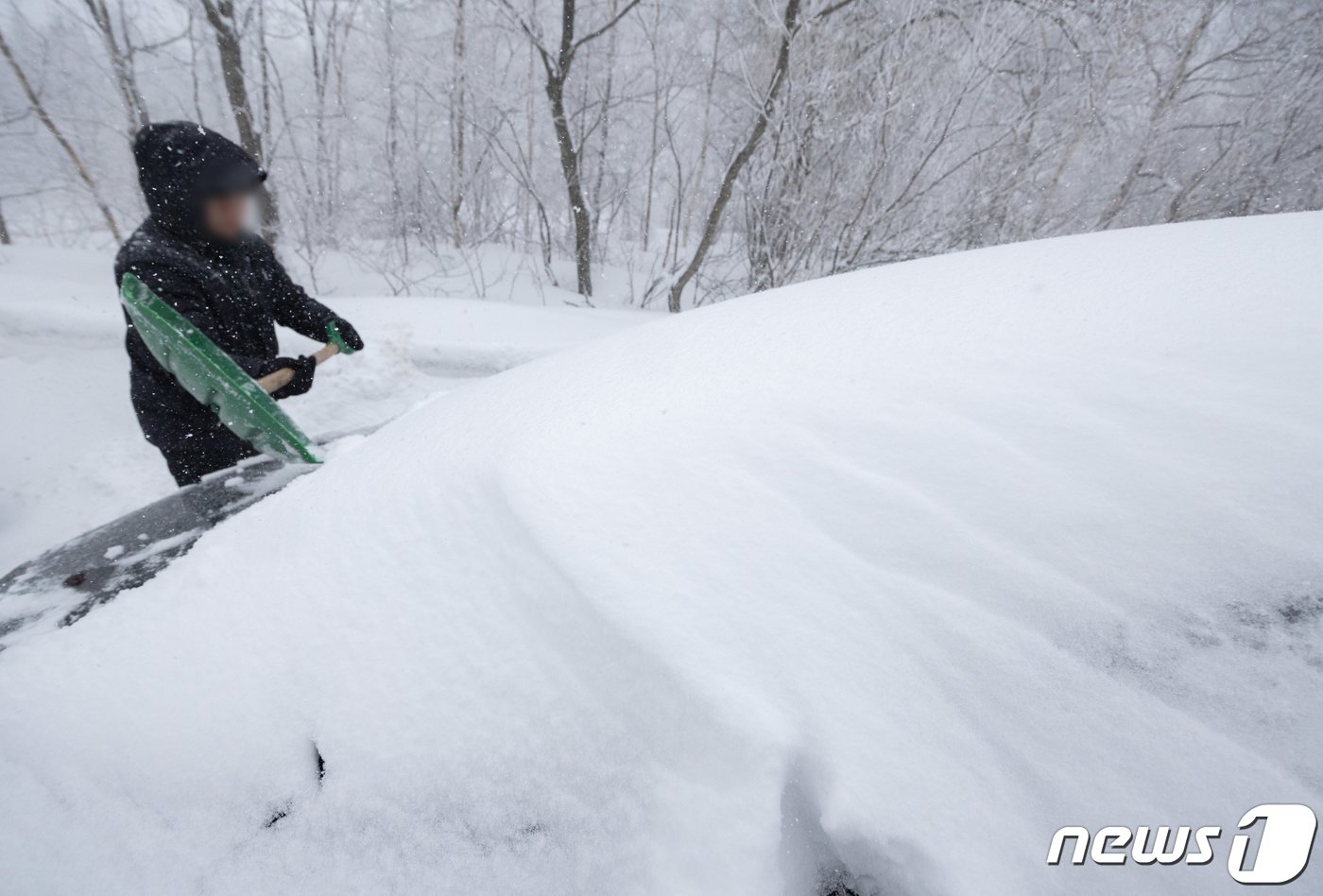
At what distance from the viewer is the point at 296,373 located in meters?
2.05

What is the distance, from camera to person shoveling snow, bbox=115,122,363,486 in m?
1.65

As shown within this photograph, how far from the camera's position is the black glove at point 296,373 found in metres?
2.02

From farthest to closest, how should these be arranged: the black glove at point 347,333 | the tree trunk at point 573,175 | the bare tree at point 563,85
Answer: the tree trunk at point 573,175, the bare tree at point 563,85, the black glove at point 347,333

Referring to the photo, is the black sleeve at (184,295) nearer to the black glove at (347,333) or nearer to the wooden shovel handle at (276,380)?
the wooden shovel handle at (276,380)

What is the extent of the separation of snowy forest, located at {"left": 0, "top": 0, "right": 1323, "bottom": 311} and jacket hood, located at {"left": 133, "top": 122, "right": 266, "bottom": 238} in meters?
4.45

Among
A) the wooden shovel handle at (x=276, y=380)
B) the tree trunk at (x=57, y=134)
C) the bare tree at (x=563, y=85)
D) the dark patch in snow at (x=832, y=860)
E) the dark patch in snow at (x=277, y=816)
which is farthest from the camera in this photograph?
the tree trunk at (x=57, y=134)

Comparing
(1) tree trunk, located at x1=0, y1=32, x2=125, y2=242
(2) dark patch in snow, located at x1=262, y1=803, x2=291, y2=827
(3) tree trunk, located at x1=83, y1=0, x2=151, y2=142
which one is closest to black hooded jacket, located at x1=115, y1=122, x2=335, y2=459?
(2) dark patch in snow, located at x1=262, y1=803, x2=291, y2=827

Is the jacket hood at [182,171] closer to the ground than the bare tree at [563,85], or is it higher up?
closer to the ground

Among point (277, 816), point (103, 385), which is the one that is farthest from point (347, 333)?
point (103, 385)

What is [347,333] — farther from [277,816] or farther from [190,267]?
[277,816]

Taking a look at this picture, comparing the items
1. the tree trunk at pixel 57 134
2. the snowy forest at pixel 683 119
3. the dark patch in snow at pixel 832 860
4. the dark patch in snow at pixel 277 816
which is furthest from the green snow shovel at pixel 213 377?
the tree trunk at pixel 57 134

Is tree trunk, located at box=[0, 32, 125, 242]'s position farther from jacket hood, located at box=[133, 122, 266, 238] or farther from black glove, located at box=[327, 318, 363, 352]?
jacket hood, located at box=[133, 122, 266, 238]

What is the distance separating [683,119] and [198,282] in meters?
8.13

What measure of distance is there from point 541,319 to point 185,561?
3199 millimetres
